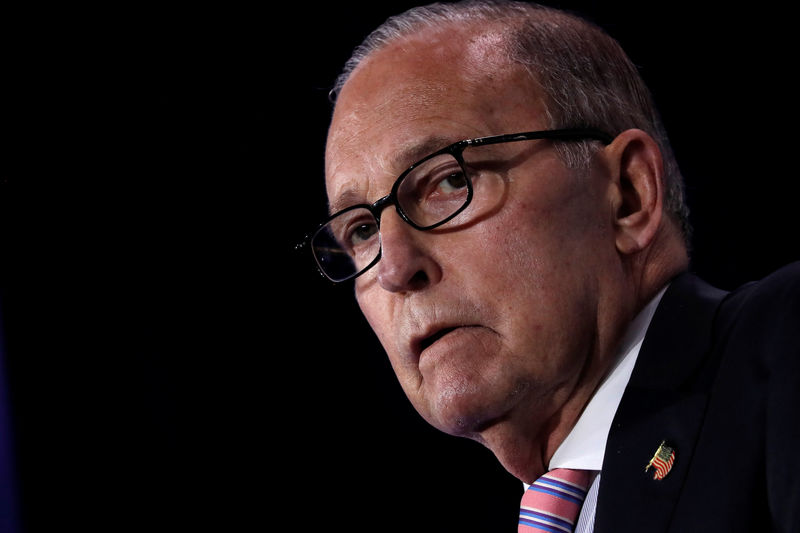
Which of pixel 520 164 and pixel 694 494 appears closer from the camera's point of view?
pixel 694 494

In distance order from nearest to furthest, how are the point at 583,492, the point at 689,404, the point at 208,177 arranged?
the point at 689,404 → the point at 583,492 → the point at 208,177

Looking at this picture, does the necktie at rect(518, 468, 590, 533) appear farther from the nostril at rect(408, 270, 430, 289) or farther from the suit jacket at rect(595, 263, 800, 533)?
the nostril at rect(408, 270, 430, 289)

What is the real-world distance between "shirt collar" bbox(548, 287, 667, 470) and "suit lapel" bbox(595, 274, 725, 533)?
0.27ft

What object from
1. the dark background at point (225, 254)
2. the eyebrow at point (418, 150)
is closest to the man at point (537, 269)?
the eyebrow at point (418, 150)

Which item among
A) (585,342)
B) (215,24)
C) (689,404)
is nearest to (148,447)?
(215,24)

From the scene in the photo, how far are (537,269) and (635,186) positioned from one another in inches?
13.4

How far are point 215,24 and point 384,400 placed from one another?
157 centimetres

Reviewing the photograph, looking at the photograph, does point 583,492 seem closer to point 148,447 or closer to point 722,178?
point 722,178

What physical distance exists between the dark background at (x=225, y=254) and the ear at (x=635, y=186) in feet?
3.28

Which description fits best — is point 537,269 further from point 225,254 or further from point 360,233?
point 225,254

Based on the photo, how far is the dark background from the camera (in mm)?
2314

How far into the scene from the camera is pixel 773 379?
1.04 m

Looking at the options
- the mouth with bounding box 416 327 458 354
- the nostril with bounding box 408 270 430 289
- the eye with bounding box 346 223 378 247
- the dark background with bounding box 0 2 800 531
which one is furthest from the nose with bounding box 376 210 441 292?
the dark background with bounding box 0 2 800 531

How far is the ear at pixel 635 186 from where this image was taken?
4.91 ft
